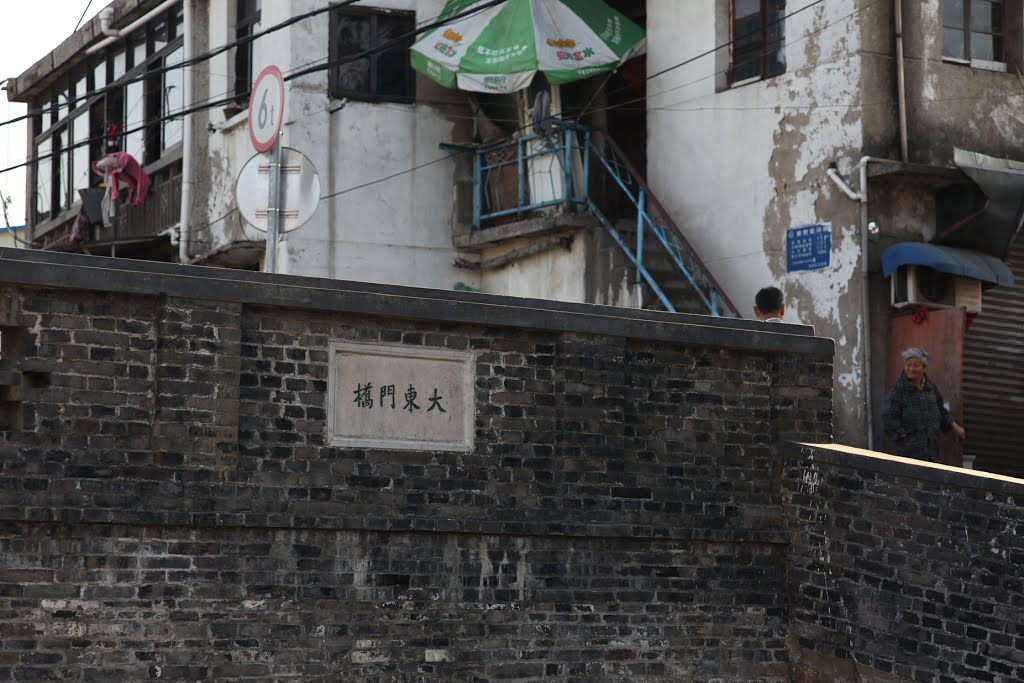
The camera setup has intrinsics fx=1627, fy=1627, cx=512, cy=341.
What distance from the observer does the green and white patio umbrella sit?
17.1 meters

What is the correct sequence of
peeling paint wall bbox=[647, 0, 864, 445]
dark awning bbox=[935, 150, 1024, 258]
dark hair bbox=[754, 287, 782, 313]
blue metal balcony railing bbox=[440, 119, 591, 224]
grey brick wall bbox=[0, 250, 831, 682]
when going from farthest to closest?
blue metal balcony railing bbox=[440, 119, 591, 224] < dark awning bbox=[935, 150, 1024, 258] < peeling paint wall bbox=[647, 0, 864, 445] < dark hair bbox=[754, 287, 782, 313] < grey brick wall bbox=[0, 250, 831, 682]

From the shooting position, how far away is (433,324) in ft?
37.2

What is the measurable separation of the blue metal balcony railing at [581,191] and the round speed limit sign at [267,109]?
4665 millimetres

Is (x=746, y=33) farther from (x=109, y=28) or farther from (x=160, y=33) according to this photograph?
(x=109, y=28)

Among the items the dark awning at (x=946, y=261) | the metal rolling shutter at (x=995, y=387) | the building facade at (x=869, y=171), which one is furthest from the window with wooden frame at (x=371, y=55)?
the metal rolling shutter at (x=995, y=387)

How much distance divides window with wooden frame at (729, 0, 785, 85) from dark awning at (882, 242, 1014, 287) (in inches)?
91.7

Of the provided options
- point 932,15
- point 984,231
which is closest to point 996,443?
point 984,231

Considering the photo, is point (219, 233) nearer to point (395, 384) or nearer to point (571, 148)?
point (571, 148)

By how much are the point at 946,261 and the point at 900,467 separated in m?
3.83

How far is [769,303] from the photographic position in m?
13.7

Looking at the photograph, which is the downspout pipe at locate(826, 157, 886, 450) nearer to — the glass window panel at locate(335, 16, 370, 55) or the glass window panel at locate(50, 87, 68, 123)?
the glass window panel at locate(335, 16, 370, 55)

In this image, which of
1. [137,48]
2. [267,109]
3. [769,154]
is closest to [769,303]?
[769,154]

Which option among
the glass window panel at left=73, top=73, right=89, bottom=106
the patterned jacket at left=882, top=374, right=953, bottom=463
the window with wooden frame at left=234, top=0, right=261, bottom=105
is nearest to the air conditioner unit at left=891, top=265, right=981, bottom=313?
the patterned jacket at left=882, top=374, right=953, bottom=463

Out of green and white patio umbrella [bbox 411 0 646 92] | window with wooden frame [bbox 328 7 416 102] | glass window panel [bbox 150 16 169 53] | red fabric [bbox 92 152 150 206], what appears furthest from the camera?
glass window panel [bbox 150 16 169 53]
